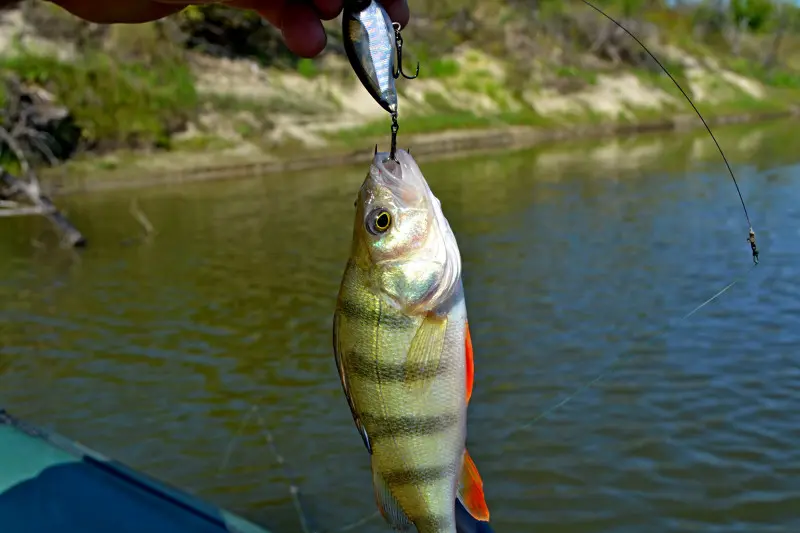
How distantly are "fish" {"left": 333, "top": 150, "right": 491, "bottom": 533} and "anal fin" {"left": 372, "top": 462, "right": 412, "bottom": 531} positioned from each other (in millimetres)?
12

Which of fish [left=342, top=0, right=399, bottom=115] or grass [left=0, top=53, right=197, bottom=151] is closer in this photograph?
fish [left=342, top=0, right=399, bottom=115]

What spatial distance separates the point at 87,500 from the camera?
13.4ft

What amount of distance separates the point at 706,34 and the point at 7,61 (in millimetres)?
33903

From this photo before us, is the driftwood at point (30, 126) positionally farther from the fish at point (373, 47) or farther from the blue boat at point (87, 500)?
the fish at point (373, 47)

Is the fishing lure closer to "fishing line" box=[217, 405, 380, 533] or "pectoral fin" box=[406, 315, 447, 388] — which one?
"pectoral fin" box=[406, 315, 447, 388]

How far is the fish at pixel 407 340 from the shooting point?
1896mm

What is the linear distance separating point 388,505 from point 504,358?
243 inches

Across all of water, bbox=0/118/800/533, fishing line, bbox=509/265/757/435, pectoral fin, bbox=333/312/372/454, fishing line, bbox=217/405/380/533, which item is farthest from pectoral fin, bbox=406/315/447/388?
fishing line, bbox=509/265/757/435

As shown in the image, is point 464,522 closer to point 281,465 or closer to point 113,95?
point 281,465

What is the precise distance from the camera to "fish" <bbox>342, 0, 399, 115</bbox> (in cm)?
212

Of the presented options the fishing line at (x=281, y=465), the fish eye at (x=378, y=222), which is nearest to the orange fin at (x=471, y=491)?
the fish eye at (x=378, y=222)

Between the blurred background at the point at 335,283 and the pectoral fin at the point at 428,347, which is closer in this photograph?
the pectoral fin at the point at 428,347

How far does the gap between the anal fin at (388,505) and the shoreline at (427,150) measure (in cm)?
1693

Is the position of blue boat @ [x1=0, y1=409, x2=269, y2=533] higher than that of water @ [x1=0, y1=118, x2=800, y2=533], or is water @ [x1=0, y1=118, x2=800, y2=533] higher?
blue boat @ [x1=0, y1=409, x2=269, y2=533]
